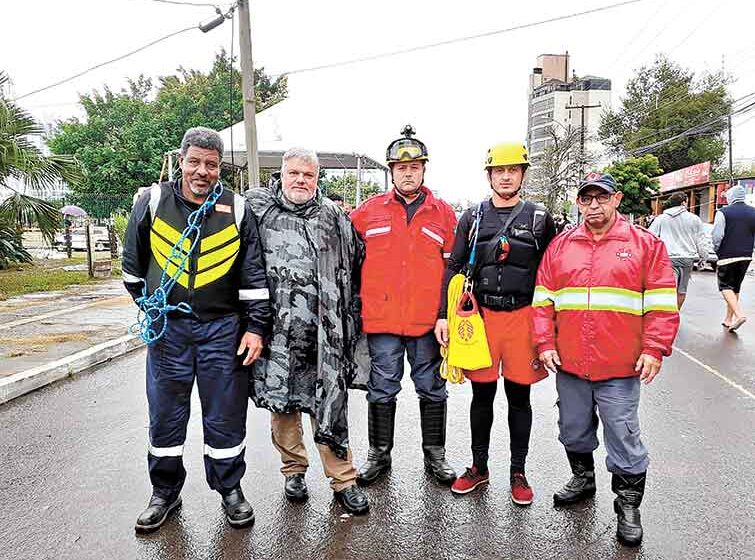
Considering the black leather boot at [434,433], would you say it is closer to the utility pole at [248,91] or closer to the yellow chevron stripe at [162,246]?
the yellow chevron stripe at [162,246]

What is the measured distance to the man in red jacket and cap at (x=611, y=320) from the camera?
10.3 ft

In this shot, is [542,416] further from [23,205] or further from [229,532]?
→ [23,205]

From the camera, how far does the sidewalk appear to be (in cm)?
617

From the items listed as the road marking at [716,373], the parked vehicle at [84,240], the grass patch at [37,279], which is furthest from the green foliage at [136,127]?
the road marking at [716,373]

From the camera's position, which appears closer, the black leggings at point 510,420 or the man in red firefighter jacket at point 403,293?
the black leggings at point 510,420

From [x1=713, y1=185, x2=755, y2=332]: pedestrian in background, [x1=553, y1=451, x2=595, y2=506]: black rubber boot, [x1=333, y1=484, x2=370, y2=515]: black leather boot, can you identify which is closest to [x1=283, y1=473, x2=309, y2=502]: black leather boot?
[x1=333, y1=484, x2=370, y2=515]: black leather boot

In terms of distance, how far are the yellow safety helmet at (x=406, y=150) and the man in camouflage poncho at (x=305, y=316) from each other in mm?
523

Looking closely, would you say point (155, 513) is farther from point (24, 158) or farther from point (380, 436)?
point (24, 158)

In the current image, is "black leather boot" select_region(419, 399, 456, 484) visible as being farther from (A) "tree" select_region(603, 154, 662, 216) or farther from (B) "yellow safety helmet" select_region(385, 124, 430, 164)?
(A) "tree" select_region(603, 154, 662, 216)

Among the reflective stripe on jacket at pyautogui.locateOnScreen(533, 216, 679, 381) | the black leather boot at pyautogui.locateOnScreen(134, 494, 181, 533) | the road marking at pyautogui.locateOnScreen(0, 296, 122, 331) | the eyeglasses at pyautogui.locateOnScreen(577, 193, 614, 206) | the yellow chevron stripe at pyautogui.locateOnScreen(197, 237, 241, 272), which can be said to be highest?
the eyeglasses at pyautogui.locateOnScreen(577, 193, 614, 206)

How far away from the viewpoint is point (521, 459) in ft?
11.9

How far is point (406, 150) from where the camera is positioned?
12.2 feet

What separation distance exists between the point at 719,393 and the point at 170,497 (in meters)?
4.86

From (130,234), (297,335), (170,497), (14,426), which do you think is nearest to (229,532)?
(170,497)
